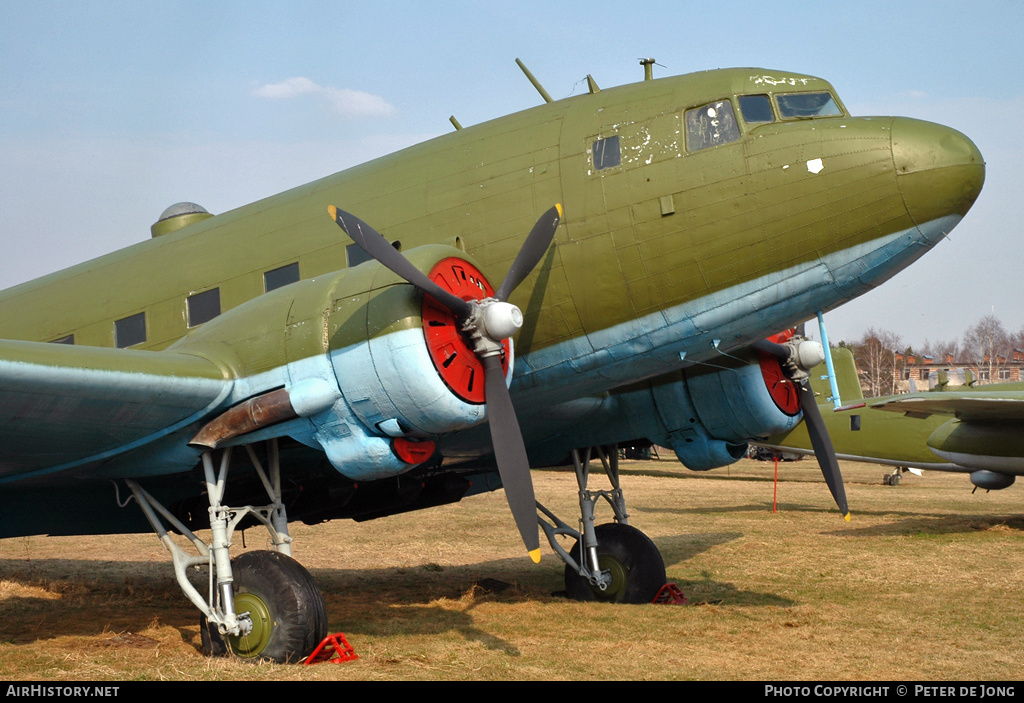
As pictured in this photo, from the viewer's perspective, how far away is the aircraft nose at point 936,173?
783cm

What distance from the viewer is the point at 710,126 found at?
28.6 ft

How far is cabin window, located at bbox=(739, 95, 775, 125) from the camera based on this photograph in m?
8.65

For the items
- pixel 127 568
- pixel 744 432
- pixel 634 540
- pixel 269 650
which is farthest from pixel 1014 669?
pixel 127 568

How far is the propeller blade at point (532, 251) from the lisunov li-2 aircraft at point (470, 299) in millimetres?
21

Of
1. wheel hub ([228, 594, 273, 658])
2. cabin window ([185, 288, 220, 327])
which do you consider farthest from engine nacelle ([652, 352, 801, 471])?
wheel hub ([228, 594, 273, 658])

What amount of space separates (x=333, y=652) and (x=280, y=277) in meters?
4.02

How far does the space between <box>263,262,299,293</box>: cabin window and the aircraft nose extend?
6095 mm

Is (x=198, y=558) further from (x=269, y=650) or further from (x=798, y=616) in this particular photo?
(x=798, y=616)

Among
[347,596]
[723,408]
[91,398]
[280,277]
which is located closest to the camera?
[91,398]

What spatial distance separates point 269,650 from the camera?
843 centimetres

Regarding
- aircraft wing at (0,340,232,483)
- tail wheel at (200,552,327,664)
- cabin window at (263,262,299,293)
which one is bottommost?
tail wheel at (200,552,327,664)

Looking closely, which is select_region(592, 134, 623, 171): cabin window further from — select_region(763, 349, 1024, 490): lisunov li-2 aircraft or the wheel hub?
select_region(763, 349, 1024, 490): lisunov li-2 aircraft

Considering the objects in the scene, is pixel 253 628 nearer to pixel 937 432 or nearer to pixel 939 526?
pixel 939 526

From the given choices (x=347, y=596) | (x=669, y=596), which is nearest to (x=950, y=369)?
(x=669, y=596)
